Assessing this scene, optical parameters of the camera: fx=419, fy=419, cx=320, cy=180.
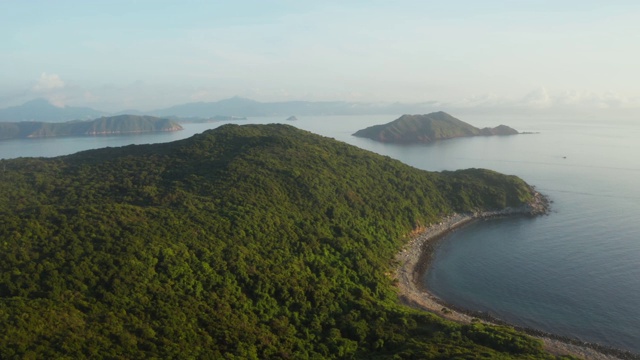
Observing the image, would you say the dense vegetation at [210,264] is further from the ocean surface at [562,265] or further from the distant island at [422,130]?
the distant island at [422,130]

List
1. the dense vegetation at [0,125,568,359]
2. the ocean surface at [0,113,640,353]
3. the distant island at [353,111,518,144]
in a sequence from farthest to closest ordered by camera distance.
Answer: the distant island at [353,111,518,144] < the ocean surface at [0,113,640,353] < the dense vegetation at [0,125,568,359]

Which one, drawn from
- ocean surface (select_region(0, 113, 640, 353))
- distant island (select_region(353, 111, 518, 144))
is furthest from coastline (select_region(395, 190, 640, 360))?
distant island (select_region(353, 111, 518, 144))

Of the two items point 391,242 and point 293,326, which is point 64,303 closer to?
point 293,326

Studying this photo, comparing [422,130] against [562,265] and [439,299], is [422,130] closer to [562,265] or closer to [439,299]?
[562,265]

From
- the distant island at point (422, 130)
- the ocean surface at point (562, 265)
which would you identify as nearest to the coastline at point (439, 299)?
the ocean surface at point (562, 265)

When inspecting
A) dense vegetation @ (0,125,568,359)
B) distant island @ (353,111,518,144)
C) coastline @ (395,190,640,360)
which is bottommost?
coastline @ (395,190,640,360)

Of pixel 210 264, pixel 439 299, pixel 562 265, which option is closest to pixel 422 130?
pixel 562 265

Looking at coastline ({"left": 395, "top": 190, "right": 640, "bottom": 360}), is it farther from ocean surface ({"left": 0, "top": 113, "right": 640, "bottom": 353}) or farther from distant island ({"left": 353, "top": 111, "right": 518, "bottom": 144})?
distant island ({"left": 353, "top": 111, "right": 518, "bottom": 144})
